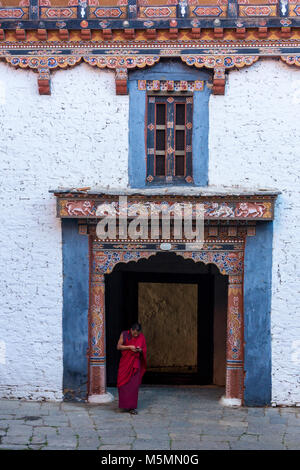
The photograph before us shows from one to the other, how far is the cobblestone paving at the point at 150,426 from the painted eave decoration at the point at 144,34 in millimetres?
4059

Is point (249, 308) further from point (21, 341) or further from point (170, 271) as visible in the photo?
point (21, 341)

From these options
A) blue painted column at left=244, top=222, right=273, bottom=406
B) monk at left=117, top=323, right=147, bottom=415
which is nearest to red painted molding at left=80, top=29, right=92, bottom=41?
blue painted column at left=244, top=222, right=273, bottom=406

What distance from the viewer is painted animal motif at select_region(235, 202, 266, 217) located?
23.3ft

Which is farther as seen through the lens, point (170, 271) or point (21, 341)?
point (170, 271)

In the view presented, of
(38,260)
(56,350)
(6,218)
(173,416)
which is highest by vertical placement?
(6,218)

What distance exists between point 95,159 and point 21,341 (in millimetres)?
2557

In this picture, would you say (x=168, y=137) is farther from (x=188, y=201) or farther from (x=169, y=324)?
(x=169, y=324)

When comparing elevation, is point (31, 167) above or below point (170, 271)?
above

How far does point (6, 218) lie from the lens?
742cm

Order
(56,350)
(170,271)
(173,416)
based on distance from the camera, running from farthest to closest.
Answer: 1. (170,271)
2. (56,350)
3. (173,416)

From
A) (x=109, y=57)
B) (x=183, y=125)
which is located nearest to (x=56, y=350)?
(x=183, y=125)

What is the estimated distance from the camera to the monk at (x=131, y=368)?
6988mm

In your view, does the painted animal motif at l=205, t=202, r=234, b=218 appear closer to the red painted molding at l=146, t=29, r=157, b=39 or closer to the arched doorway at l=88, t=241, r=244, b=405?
the arched doorway at l=88, t=241, r=244, b=405

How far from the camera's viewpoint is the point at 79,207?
716cm
